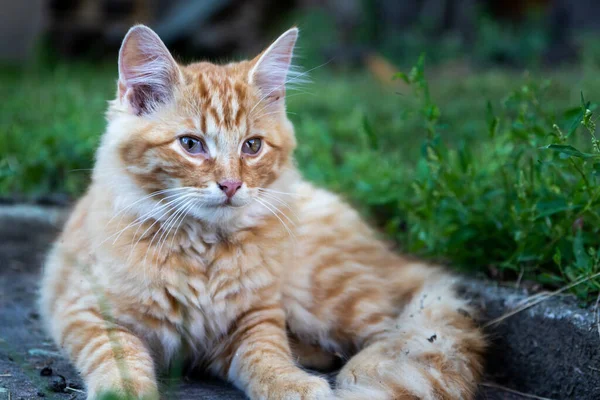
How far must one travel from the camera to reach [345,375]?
107 inches

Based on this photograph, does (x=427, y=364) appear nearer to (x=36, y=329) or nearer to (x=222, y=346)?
(x=222, y=346)

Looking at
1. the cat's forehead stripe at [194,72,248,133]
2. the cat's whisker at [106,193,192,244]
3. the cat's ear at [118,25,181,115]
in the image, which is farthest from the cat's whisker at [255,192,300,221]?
the cat's ear at [118,25,181,115]

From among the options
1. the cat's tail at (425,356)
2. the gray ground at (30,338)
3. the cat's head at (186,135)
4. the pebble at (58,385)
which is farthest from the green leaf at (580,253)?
the pebble at (58,385)

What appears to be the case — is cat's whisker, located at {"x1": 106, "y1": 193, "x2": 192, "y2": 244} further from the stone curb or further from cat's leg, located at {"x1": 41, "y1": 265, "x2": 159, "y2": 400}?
the stone curb

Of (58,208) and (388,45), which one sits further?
(388,45)

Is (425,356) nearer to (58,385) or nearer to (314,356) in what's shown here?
(314,356)

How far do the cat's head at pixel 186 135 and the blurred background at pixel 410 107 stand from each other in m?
0.71

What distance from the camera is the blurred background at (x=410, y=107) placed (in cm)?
309

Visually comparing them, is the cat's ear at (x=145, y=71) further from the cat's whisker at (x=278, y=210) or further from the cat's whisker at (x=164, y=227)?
the cat's whisker at (x=278, y=210)

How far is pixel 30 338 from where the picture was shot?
10.5 ft

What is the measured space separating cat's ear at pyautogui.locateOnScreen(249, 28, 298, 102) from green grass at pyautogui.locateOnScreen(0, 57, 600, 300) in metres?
0.53

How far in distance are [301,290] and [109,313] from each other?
0.85m

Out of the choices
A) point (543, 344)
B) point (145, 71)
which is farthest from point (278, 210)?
point (543, 344)

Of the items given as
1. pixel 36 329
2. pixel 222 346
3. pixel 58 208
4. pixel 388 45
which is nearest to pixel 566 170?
pixel 222 346
